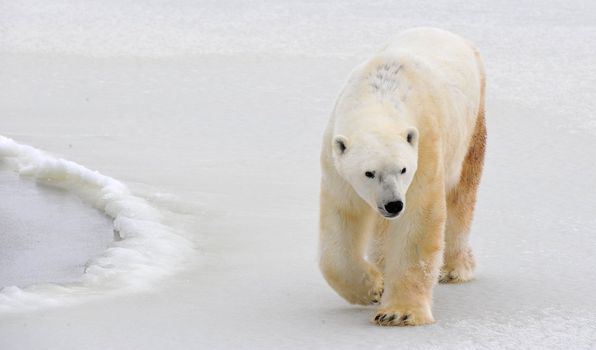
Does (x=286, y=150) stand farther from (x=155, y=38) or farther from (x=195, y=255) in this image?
(x=155, y=38)

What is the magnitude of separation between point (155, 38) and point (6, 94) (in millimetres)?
1962

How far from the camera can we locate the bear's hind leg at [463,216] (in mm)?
4590

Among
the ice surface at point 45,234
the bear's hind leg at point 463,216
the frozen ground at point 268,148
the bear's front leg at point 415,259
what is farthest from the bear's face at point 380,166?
the ice surface at point 45,234

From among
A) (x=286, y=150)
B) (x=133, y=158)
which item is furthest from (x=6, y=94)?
(x=286, y=150)

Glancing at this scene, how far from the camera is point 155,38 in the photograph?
9.53m

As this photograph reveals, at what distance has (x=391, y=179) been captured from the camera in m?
3.58

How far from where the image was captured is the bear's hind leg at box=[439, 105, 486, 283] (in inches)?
181

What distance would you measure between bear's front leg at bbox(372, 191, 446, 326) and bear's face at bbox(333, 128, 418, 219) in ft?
0.81

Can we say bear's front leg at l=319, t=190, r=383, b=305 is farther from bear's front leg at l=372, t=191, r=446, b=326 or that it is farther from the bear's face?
the bear's face

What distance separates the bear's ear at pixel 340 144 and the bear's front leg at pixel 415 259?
371 mm

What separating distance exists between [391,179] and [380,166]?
6cm

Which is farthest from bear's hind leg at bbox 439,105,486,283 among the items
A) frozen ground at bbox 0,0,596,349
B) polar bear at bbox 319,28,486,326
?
polar bear at bbox 319,28,486,326

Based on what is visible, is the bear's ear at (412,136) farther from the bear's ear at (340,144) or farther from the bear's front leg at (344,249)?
the bear's front leg at (344,249)

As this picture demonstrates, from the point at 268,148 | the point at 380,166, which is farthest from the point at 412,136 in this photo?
the point at 268,148
